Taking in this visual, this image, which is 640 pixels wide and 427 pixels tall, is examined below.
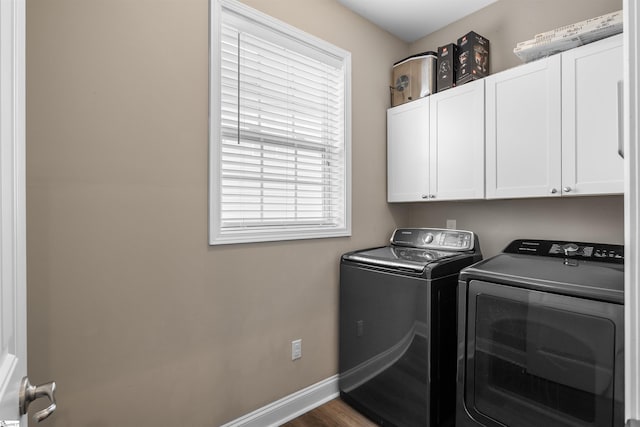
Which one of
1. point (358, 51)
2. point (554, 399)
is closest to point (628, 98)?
point (554, 399)

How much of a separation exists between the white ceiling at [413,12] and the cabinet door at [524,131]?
0.72 meters

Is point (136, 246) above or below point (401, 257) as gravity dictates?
above

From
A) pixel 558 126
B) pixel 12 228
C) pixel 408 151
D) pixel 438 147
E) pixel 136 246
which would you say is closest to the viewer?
pixel 12 228

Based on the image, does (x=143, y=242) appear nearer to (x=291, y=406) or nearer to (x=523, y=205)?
(x=291, y=406)

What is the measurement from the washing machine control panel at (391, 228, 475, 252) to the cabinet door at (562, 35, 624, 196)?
24.9 inches

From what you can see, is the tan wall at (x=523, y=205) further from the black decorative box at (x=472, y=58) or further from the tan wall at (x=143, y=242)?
the black decorative box at (x=472, y=58)

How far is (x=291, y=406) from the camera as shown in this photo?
2.00m

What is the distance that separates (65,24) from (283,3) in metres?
1.17

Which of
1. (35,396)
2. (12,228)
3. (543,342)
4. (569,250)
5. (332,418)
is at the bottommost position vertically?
(332,418)

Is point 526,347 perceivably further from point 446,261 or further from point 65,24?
point 65,24

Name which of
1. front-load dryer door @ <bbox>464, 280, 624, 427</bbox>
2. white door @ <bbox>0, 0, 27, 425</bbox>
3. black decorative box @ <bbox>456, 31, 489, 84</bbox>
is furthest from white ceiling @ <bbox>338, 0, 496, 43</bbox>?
white door @ <bbox>0, 0, 27, 425</bbox>

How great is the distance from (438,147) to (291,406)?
1.98 metres

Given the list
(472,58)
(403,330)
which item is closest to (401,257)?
(403,330)

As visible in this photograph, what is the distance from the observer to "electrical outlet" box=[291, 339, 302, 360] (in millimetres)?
2025
